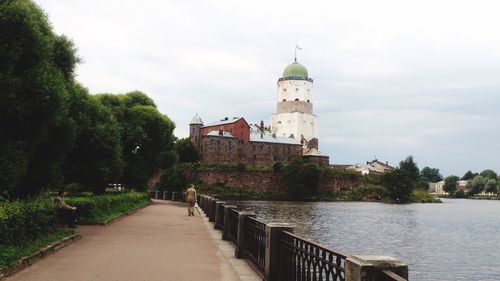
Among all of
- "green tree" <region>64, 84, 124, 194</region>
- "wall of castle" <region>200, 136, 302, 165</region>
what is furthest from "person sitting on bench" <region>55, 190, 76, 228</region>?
"wall of castle" <region>200, 136, 302, 165</region>

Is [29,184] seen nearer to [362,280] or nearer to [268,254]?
[268,254]

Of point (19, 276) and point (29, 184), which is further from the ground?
point (29, 184)

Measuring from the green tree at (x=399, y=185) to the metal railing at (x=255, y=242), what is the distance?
86167 millimetres

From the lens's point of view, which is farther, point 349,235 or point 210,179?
point 210,179

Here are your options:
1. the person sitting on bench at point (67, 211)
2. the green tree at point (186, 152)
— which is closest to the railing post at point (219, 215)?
the person sitting on bench at point (67, 211)

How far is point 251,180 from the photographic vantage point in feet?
327


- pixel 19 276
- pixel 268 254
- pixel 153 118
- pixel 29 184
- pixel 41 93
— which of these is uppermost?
pixel 153 118

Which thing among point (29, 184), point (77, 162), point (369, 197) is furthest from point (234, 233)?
point (369, 197)

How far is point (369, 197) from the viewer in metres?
99.3

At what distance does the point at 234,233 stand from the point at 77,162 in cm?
1347

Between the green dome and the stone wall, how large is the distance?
3603 cm

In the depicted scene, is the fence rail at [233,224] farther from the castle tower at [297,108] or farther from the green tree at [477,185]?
the green tree at [477,185]

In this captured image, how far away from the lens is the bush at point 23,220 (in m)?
10.1

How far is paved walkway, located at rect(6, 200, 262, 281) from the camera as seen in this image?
30.8 feet
